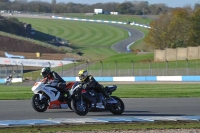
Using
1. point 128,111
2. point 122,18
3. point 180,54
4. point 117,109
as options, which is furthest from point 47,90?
point 122,18

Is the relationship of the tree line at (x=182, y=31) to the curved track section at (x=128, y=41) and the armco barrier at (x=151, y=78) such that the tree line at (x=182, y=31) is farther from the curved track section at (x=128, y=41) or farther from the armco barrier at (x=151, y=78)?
the armco barrier at (x=151, y=78)

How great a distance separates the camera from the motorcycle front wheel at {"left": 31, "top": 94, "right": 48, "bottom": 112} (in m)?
18.3

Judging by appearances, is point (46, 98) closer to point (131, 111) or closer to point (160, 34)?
point (131, 111)

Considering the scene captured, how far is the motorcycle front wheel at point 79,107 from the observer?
17.3 metres

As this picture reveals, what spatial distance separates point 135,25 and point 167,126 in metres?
146

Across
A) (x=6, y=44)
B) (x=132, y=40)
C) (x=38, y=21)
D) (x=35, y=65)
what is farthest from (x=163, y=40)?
(x=38, y=21)

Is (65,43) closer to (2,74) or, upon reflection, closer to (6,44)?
(6,44)

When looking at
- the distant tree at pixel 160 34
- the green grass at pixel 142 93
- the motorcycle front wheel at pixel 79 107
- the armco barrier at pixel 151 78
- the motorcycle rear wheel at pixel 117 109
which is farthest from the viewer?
the distant tree at pixel 160 34

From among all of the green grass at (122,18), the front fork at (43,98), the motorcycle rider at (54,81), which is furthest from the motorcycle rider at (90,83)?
the green grass at (122,18)

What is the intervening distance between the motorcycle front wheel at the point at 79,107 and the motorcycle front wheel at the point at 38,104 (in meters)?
1.44

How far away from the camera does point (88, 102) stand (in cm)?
1777

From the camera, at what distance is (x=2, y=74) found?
195 feet

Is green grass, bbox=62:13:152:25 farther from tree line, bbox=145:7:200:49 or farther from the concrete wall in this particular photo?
the concrete wall

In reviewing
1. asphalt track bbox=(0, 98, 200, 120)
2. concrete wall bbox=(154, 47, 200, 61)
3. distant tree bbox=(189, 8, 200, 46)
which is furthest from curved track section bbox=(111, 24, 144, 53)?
asphalt track bbox=(0, 98, 200, 120)
